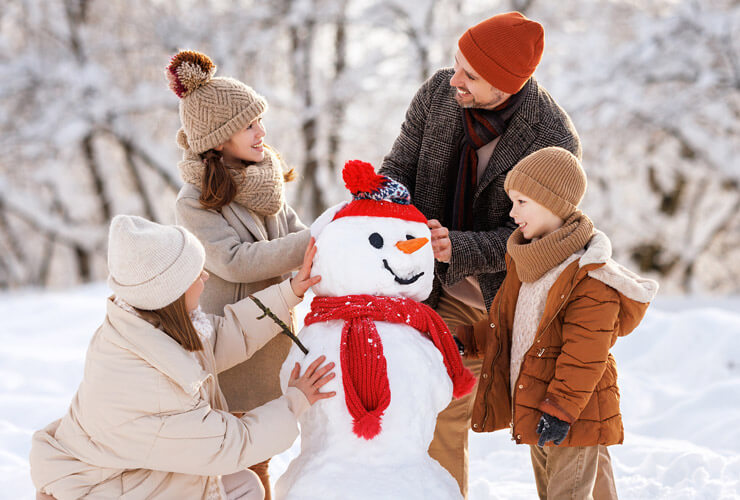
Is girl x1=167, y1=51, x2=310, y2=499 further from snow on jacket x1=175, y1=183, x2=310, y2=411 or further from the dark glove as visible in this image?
the dark glove

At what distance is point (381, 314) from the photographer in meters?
2.19

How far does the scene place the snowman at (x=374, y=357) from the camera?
80.3 inches

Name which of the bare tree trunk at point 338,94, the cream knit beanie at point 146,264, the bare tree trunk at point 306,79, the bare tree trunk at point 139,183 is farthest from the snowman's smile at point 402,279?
the bare tree trunk at point 139,183

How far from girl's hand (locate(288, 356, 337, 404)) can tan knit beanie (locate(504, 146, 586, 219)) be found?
94cm

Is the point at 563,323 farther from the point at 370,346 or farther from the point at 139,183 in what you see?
the point at 139,183

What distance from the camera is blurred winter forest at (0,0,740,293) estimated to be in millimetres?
9531

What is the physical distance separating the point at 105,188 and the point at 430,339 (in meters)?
11.8

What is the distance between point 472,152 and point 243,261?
42.7 inches

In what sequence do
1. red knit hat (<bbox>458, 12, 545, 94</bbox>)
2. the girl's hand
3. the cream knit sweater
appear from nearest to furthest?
the girl's hand → the cream knit sweater → red knit hat (<bbox>458, 12, 545, 94</bbox>)

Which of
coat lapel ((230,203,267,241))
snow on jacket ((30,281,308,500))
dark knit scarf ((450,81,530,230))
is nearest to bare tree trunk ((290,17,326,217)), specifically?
dark knit scarf ((450,81,530,230))

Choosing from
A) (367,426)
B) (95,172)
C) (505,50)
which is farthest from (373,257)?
(95,172)

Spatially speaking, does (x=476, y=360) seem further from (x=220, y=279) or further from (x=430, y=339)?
(x=220, y=279)

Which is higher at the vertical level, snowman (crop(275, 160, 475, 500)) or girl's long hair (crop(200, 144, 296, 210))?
girl's long hair (crop(200, 144, 296, 210))

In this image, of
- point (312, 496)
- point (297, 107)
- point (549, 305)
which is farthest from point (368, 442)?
point (297, 107)
